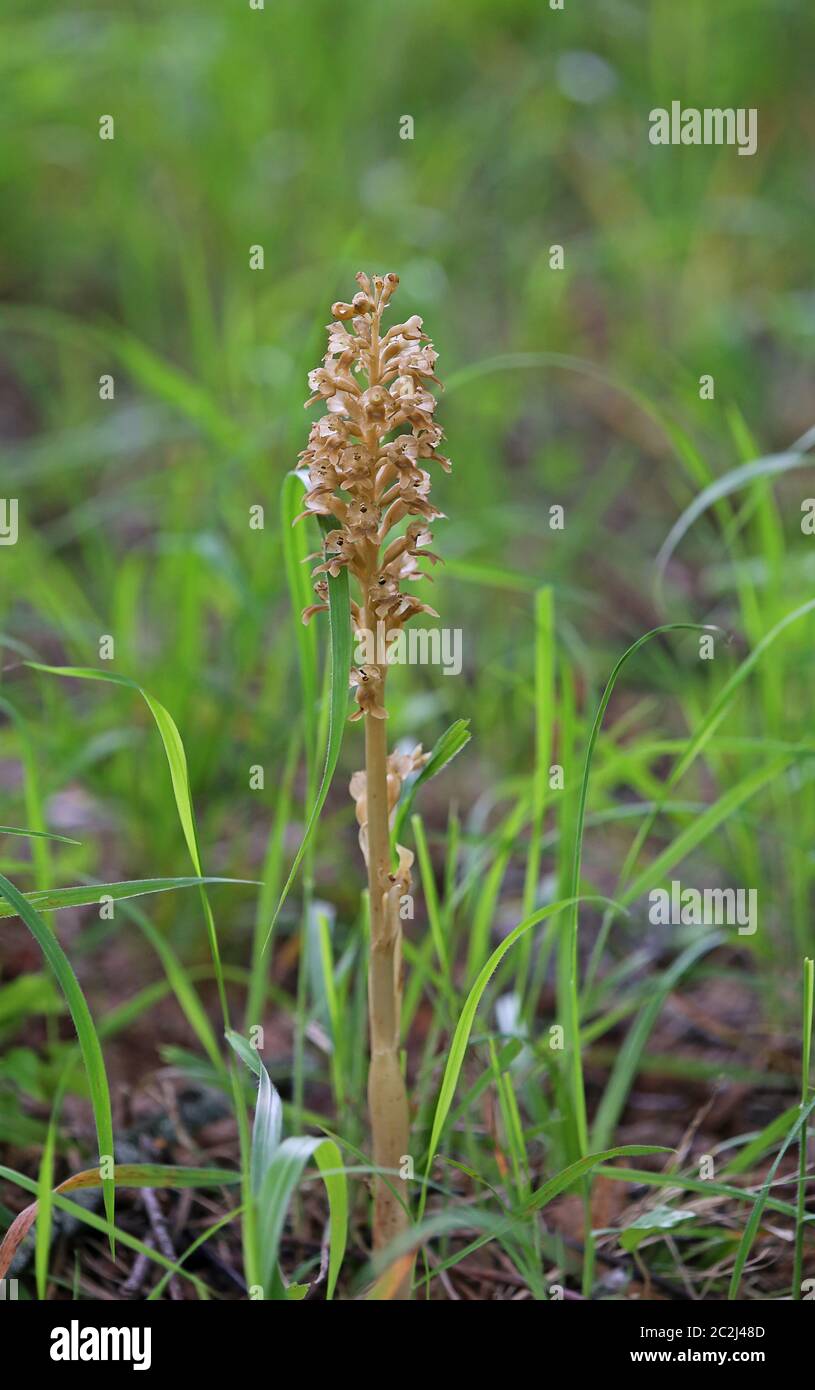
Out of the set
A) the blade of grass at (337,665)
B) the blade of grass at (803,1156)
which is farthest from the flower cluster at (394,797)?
the blade of grass at (803,1156)

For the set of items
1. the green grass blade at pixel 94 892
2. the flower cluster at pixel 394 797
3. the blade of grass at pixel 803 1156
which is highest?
the flower cluster at pixel 394 797

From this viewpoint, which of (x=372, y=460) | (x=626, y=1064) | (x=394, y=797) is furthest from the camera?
(x=626, y=1064)

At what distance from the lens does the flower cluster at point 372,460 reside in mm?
1167

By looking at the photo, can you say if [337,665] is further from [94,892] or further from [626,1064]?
[626,1064]

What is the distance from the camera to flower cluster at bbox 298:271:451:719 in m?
1.17

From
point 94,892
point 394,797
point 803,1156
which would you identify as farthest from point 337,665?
point 803,1156

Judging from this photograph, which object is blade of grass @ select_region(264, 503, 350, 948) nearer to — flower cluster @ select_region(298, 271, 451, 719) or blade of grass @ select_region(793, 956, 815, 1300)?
flower cluster @ select_region(298, 271, 451, 719)

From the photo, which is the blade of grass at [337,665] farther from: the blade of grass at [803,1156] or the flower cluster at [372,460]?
the blade of grass at [803,1156]

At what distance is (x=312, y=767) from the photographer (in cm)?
143

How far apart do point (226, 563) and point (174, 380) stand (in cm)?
49

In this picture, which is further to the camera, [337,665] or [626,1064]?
[626,1064]

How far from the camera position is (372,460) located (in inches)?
46.4

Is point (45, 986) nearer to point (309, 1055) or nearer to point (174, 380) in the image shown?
point (309, 1055)

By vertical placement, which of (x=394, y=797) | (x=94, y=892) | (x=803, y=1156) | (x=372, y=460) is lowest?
(x=803, y=1156)
